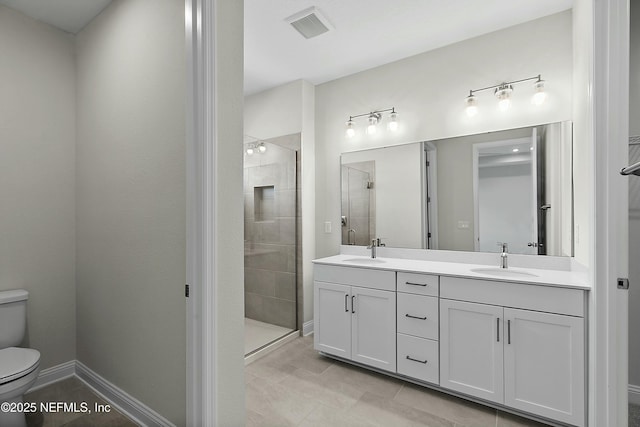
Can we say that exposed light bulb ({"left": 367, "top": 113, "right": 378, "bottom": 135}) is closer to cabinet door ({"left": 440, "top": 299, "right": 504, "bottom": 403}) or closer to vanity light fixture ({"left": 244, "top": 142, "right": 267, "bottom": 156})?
vanity light fixture ({"left": 244, "top": 142, "right": 267, "bottom": 156})

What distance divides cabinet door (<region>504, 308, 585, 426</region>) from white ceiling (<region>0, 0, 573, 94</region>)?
2.05 metres

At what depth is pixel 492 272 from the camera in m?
2.14

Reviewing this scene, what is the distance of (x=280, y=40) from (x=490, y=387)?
2881 mm

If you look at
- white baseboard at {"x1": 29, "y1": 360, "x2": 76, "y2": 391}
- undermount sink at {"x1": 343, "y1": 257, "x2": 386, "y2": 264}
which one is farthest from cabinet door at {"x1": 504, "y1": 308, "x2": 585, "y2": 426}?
white baseboard at {"x1": 29, "y1": 360, "x2": 76, "y2": 391}


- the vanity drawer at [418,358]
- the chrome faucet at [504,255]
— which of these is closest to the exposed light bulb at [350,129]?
the chrome faucet at [504,255]

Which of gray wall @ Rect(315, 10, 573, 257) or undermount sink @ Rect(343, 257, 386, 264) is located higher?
gray wall @ Rect(315, 10, 573, 257)

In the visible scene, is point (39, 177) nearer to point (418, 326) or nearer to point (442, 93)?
point (418, 326)

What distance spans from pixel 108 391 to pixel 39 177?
59.7 inches

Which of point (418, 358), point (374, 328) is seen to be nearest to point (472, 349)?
point (418, 358)

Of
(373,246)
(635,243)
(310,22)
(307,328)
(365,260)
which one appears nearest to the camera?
(635,243)

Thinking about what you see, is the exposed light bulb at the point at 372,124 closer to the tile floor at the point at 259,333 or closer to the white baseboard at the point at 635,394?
the tile floor at the point at 259,333

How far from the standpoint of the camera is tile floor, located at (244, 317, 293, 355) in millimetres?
2804

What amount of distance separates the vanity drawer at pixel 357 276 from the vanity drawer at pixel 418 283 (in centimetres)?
6

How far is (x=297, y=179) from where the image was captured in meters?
3.20
